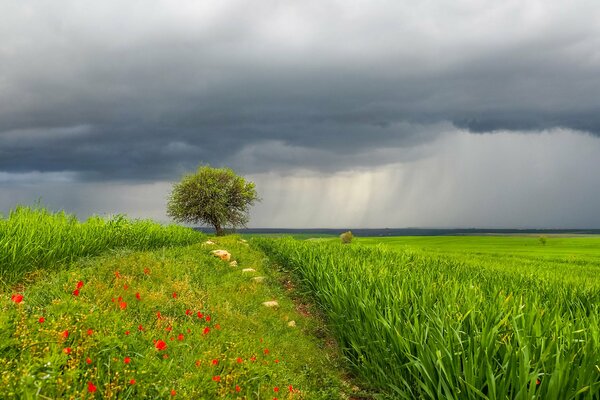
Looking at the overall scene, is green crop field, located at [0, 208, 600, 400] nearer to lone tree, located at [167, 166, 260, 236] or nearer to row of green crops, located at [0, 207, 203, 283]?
row of green crops, located at [0, 207, 203, 283]

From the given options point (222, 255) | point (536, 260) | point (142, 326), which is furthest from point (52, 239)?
point (536, 260)

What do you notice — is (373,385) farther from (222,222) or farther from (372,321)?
(222,222)

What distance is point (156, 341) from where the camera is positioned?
22.1ft

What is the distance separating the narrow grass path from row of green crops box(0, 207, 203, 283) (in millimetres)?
802

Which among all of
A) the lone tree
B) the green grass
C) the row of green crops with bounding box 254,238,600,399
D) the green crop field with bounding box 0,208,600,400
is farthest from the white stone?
the lone tree

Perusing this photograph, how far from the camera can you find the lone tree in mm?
47844

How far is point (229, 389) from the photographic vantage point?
6.11 meters

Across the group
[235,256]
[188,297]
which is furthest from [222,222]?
[188,297]

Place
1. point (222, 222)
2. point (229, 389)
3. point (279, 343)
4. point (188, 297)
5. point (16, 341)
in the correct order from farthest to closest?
1. point (222, 222)
2. point (188, 297)
3. point (279, 343)
4. point (229, 389)
5. point (16, 341)

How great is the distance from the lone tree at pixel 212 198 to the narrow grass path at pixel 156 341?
34385mm

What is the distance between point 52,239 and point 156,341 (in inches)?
358

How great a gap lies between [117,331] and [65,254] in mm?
9039

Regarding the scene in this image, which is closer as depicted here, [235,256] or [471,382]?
[471,382]

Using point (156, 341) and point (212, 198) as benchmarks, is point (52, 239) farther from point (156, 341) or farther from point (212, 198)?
point (212, 198)
